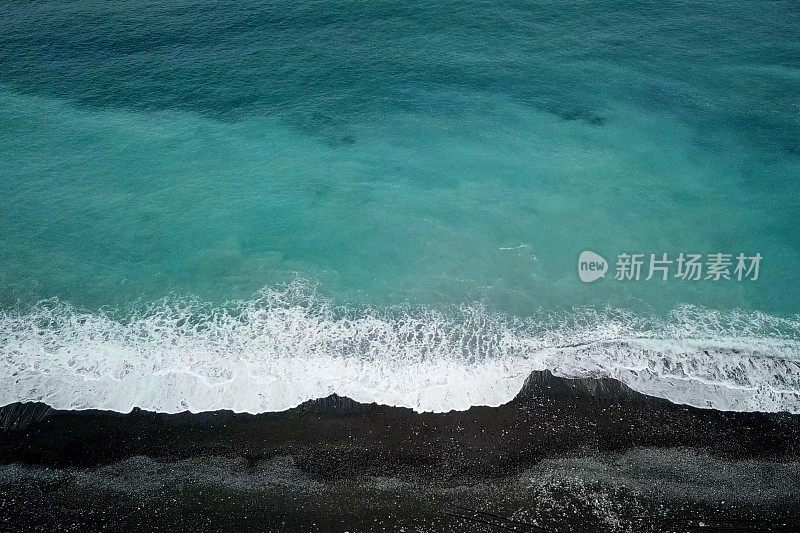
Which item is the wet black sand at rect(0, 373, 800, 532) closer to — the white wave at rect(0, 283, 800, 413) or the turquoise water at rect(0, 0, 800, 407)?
the white wave at rect(0, 283, 800, 413)

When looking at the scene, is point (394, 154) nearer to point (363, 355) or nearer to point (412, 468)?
point (363, 355)

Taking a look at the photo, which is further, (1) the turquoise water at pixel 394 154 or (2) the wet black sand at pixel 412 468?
(1) the turquoise water at pixel 394 154

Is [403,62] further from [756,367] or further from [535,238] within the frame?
[756,367]

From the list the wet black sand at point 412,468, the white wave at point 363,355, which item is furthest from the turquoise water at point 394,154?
the wet black sand at point 412,468

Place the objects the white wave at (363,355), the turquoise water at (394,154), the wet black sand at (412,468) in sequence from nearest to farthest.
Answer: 1. the wet black sand at (412,468)
2. the white wave at (363,355)
3. the turquoise water at (394,154)

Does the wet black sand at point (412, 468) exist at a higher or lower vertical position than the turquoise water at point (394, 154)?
lower

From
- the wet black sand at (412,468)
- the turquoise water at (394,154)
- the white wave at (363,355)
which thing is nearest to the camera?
the wet black sand at (412,468)

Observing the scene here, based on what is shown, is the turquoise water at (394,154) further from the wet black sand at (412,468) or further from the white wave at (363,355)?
the wet black sand at (412,468)

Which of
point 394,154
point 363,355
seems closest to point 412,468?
point 363,355
